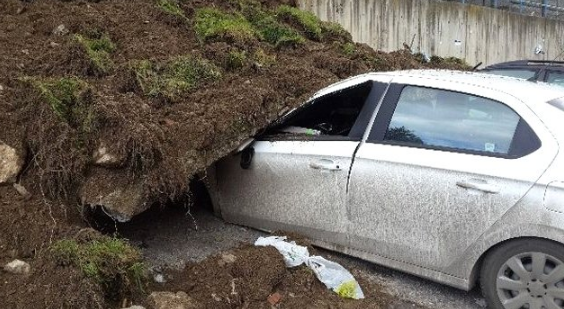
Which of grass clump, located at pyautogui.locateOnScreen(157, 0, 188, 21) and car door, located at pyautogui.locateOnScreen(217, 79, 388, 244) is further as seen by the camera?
grass clump, located at pyautogui.locateOnScreen(157, 0, 188, 21)

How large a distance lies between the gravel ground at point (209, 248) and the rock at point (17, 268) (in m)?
0.95

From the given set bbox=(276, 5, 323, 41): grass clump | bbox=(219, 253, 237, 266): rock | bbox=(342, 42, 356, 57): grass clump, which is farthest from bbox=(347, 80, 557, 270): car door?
bbox=(276, 5, 323, 41): grass clump

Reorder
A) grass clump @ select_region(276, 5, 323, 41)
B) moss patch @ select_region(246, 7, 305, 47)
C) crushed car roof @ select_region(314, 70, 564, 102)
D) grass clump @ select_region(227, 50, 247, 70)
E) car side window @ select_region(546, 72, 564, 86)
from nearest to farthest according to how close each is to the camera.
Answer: crushed car roof @ select_region(314, 70, 564, 102) → grass clump @ select_region(227, 50, 247, 70) → moss patch @ select_region(246, 7, 305, 47) → grass clump @ select_region(276, 5, 323, 41) → car side window @ select_region(546, 72, 564, 86)

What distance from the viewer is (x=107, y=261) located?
3.38m

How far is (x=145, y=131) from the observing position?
12.5 feet

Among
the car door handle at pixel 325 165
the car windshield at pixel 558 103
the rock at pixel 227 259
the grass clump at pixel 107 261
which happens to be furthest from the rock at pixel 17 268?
the car windshield at pixel 558 103

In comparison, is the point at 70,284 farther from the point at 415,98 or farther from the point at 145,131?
the point at 415,98

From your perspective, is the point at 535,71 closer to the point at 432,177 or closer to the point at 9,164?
the point at 432,177

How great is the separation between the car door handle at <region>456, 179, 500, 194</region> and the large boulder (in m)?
2.07

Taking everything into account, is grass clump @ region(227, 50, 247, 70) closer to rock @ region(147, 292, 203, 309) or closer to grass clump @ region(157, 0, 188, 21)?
grass clump @ region(157, 0, 188, 21)

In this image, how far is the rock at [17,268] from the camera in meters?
3.38

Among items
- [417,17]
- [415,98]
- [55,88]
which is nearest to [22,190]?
[55,88]

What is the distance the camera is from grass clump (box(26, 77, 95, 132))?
387cm

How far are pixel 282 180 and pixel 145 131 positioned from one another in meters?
1.21
